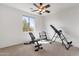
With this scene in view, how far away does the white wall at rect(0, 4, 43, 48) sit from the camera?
10.9 feet

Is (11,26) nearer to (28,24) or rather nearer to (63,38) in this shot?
(28,24)

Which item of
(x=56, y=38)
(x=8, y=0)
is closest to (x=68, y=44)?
(x=56, y=38)

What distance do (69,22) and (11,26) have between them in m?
2.20

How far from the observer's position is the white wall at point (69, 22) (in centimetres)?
329

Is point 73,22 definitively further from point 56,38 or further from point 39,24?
point 39,24

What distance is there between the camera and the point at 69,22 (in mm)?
3496

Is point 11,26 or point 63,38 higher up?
point 11,26

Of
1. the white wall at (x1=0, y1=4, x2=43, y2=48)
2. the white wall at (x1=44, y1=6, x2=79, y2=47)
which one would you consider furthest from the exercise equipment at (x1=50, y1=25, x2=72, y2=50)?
the white wall at (x1=0, y1=4, x2=43, y2=48)

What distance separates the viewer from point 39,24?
3.11 m

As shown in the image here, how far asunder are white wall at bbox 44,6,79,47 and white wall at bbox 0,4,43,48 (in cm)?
63

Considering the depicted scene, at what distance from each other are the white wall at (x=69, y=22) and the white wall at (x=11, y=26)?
63 cm

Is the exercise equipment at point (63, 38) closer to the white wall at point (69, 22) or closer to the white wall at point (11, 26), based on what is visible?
the white wall at point (69, 22)

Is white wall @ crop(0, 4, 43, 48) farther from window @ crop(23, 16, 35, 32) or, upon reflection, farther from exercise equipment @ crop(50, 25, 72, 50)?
exercise equipment @ crop(50, 25, 72, 50)

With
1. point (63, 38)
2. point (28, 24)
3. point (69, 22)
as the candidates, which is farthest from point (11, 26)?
point (69, 22)
